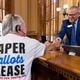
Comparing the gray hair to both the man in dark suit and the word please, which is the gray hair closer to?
the word please

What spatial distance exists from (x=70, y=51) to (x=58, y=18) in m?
5.28

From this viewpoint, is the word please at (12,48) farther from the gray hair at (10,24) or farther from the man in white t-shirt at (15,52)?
the gray hair at (10,24)

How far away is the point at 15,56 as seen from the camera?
79.8 inches

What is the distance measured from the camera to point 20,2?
278 inches

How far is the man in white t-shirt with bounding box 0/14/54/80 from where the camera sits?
2.02m

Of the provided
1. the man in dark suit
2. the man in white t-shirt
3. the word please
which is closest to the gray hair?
the man in white t-shirt

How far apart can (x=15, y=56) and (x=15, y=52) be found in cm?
3

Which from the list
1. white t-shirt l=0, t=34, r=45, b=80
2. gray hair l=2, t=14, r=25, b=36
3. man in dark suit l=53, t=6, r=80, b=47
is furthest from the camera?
man in dark suit l=53, t=6, r=80, b=47

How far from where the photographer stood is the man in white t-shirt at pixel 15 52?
202cm

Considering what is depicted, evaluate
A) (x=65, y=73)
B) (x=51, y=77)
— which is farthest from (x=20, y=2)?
(x=65, y=73)

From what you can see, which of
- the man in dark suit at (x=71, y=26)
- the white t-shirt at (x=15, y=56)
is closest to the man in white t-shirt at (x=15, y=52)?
the white t-shirt at (x=15, y=56)

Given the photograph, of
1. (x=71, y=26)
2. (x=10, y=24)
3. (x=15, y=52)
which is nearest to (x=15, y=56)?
(x=15, y=52)

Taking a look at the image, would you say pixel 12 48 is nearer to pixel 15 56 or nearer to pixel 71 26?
pixel 15 56

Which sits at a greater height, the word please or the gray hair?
the gray hair
